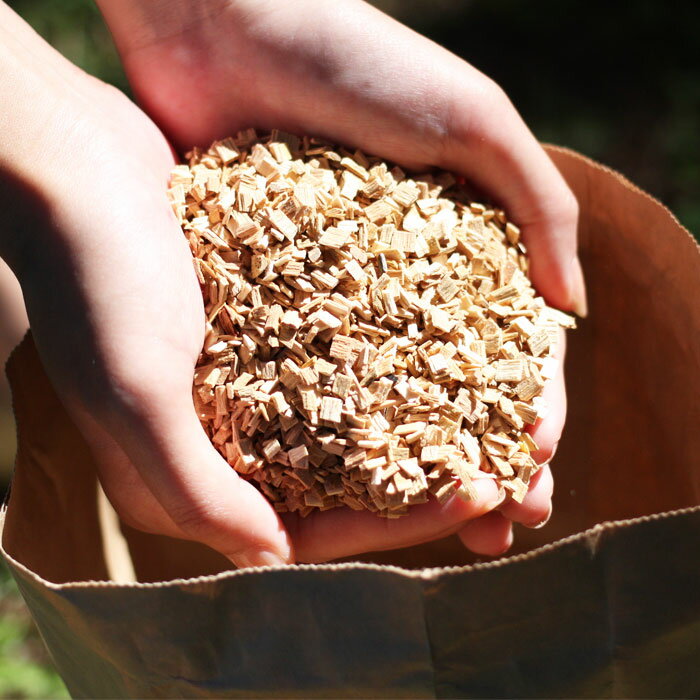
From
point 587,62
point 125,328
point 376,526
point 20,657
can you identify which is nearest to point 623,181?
point 376,526

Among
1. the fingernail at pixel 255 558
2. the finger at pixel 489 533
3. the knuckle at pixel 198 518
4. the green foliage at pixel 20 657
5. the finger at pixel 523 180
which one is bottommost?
the green foliage at pixel 20 657

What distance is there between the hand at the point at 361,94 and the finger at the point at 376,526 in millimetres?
119

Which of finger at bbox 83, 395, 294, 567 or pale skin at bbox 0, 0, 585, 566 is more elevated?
pale skin at bbox 0, 0, 585, 566

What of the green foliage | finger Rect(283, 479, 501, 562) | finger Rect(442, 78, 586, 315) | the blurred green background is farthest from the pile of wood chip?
the blurred green background

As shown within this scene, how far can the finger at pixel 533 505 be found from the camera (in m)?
1.03

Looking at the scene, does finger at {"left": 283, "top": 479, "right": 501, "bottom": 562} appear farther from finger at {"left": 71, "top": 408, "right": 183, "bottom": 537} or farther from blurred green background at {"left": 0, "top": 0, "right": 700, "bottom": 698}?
blurred green background at {"left": 0, "top": 0, "right": 700, "bottom": 698}

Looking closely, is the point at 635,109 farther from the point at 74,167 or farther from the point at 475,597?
the point at 475,597

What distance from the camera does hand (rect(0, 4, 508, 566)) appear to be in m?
0.89

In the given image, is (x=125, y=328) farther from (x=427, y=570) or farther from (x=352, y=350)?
(x=427, y=570)

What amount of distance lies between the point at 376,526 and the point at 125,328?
40cm

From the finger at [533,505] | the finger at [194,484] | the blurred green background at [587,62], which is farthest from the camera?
the blurred green background at [587,62]

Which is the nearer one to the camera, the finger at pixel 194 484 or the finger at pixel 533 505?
the finger at pixel 194 484

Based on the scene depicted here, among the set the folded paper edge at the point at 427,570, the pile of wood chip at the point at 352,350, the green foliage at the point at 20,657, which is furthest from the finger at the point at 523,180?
the green foliage at the point at 20,657

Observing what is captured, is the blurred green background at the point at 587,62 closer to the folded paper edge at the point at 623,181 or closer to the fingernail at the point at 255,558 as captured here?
the folded paper edge at the point at 623,181
